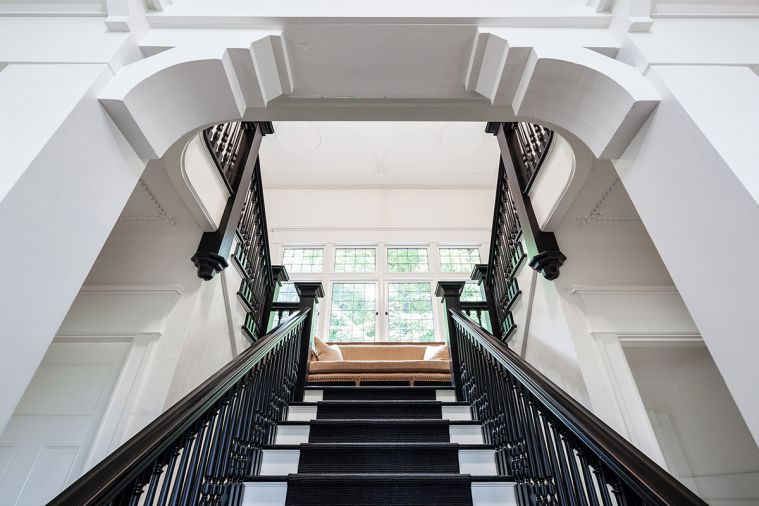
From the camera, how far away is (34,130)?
3.32ft

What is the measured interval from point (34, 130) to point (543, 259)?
247 cm

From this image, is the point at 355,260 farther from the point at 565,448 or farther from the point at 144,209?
the point at 565,448

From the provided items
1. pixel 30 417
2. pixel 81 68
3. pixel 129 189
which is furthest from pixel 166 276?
pixel 81 68

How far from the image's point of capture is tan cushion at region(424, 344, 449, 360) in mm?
4711

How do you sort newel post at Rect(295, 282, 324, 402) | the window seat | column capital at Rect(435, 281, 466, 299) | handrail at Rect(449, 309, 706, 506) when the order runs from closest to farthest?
handrail at Rect(449, 309, 706, 506), newel post at Rect(295, 282, 324, 402), column capital at Rect(435, 281, 466, 299), the window seat

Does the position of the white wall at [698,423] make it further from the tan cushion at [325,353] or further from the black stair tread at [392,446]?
the tan cushion at [325,353]

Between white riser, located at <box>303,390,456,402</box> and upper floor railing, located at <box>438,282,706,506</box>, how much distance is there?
0.27 metres

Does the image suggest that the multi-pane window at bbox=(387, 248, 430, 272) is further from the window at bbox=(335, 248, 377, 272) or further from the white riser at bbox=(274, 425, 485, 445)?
the white riser at bbox=(274, 425, 485, 445)

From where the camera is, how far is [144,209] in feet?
8.55

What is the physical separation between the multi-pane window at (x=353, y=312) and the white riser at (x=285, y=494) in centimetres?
Result: 483

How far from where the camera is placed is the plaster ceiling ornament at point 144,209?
2492mm

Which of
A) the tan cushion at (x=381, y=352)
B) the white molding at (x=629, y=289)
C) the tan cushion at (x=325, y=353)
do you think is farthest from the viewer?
the tan cushion at (x=381, y=352)

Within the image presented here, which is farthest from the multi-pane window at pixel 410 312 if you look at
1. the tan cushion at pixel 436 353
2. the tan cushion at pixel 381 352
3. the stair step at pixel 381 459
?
the stair step at pixel 381 459

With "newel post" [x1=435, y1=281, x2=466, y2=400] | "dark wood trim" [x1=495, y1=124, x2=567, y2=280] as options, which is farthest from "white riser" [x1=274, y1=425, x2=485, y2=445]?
"dark wood trim" [x1=495, y1=124, x2=567, y2=280]
